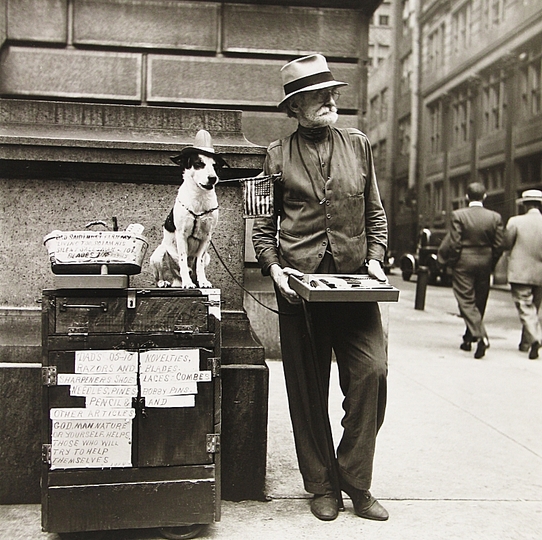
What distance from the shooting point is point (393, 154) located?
4244cm

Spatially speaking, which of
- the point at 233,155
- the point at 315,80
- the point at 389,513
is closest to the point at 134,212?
the point at 233,155

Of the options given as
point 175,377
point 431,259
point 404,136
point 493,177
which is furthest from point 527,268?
point 404,136

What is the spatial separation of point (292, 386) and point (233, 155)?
5.73 feet

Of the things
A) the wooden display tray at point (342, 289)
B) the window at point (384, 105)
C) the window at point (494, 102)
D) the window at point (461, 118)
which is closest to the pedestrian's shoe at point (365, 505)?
the wooden display tray at point (342, 289)

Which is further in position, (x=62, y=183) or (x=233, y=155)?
(x=233, y=155)

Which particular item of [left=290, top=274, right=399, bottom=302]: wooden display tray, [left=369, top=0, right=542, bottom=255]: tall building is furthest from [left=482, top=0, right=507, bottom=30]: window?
[left=290, top=274, right=399, bottom=302]: wooden display tray

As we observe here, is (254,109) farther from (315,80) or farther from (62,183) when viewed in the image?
(315,80)

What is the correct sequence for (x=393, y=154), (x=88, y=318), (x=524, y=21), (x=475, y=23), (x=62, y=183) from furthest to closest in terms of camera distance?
(x=393, y=154) < (x=475, y=23) < (x=524, y=21) < (x=62, y=183) < (x=88, y=318)

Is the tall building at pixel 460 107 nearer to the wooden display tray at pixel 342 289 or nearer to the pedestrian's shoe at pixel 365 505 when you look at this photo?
the pedestrian's shoe at pixel 365 505

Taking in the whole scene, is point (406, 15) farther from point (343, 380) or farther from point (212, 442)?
point (212, 442)

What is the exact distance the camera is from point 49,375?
10.7 feet

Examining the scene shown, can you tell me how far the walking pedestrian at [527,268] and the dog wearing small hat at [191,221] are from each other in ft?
21.4

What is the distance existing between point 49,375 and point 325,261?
1443 millimetres

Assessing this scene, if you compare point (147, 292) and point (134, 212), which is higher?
point (134, 212)
